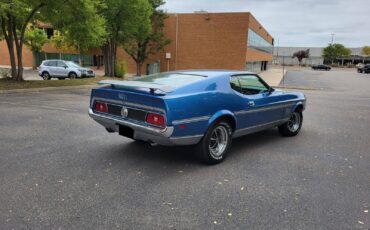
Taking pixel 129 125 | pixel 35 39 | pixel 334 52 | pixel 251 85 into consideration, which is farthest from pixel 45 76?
pixel 334 52

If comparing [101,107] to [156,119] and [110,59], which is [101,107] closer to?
[156,119]

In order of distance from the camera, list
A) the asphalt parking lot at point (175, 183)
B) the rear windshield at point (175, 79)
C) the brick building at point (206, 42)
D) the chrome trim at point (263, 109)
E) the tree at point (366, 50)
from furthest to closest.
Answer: the tree at point (366, 50), the brick building at point (206, 42), the chrome trim at point (263, 109), the rear windshield at point (175, 79), the asphalt parking lot at point (175, 183)

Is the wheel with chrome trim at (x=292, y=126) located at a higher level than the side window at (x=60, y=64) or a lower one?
lower

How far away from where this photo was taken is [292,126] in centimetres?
755

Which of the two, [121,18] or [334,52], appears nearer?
[121,18]

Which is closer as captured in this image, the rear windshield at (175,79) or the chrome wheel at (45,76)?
the rear windshield at (175,79)

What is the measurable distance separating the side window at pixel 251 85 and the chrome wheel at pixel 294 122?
1322mm

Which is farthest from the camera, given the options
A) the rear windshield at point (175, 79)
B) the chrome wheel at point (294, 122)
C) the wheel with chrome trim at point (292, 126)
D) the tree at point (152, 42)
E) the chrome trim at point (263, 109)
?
the tree at point (152, 42)

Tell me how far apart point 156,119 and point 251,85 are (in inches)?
98.2

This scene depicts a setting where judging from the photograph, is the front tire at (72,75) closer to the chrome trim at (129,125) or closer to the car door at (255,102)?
the chrome trim at (129,125)

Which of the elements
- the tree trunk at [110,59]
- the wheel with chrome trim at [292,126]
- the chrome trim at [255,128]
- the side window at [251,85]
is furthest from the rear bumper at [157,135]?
the tree trunk at [110,59]

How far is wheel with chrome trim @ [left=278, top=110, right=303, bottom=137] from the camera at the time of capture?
734cm

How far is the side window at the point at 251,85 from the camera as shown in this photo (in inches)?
237

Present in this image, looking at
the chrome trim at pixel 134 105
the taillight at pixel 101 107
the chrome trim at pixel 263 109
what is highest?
the chrome trim at pixel 134 105
